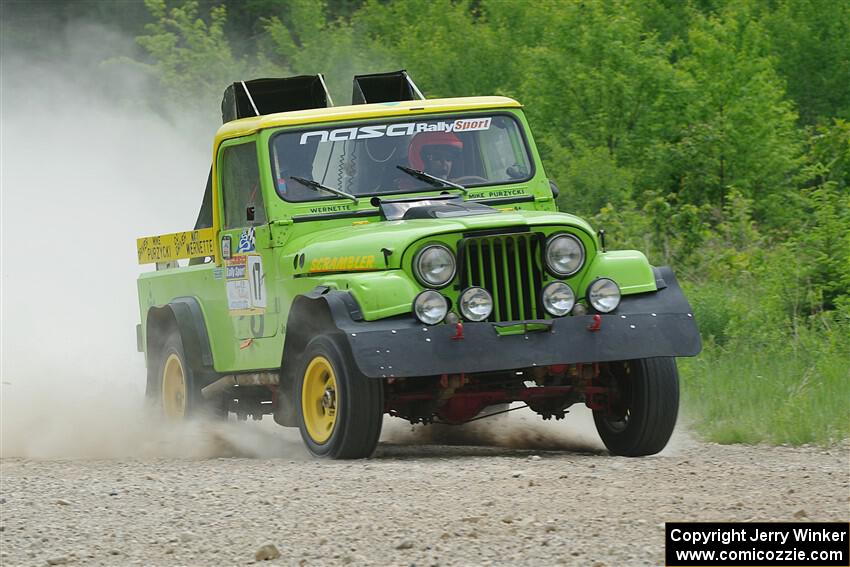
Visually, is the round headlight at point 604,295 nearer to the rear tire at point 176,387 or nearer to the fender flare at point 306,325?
the fender flare at point 306,325

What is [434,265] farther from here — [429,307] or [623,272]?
[623,272]

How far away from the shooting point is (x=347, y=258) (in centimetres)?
873

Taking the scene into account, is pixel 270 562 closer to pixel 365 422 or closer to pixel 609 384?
pixel 365 422

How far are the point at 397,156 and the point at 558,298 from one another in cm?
198

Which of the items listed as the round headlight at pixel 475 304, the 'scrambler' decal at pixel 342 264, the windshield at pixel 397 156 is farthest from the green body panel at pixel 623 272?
the windshield at pixel 397 156

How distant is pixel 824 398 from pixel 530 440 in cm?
203

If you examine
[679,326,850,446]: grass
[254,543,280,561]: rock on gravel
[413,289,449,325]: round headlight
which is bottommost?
[254,543,280,561]: rock on gravel

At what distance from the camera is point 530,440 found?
1030 centimetres

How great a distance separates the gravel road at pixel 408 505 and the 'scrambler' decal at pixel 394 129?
2.20 metres

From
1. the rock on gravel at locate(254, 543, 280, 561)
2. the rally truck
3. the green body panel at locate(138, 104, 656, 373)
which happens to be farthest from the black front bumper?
the rock on gravel at locate(254, 543, 280, 561)

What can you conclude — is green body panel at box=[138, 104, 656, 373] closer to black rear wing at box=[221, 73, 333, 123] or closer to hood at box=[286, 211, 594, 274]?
hood at box=[286, 211, 594, 274]

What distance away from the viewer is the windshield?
9.80 metres

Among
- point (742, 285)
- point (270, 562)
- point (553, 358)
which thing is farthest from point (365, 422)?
point (742, 285)

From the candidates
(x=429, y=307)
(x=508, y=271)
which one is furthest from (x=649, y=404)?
(x=429, y=307)
